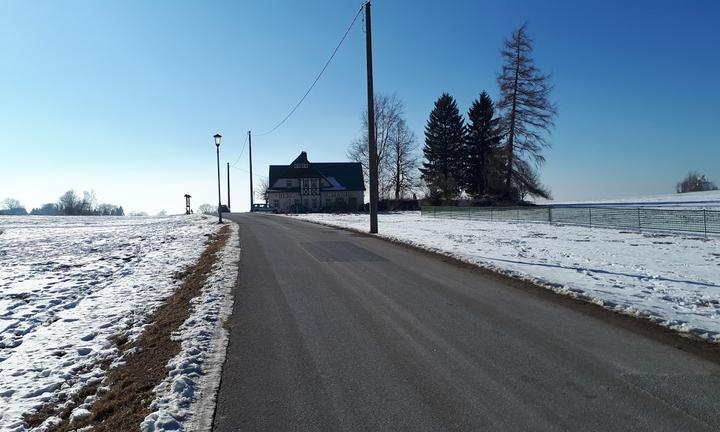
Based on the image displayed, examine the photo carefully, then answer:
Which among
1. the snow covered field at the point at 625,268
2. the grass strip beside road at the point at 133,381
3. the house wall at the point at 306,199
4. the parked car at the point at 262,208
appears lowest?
the grass strip beside road at the point at 133,381

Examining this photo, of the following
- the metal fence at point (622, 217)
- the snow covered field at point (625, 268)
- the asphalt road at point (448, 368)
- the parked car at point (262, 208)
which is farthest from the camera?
the parked car at point (262, 208)

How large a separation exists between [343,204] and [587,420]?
62.4m

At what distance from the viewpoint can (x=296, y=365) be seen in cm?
502

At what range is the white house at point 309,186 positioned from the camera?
72562 mm

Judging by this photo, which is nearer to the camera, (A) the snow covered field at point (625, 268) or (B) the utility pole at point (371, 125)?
(A) the snow covered field at point (625, 268)

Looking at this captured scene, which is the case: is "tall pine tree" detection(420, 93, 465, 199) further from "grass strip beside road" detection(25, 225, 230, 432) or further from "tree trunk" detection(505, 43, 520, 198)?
"grass strip beside road" detection(25, 225, 230, 432)

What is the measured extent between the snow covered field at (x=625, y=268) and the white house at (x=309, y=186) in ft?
174

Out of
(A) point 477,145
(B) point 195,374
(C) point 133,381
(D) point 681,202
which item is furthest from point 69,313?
(A) point 477,145

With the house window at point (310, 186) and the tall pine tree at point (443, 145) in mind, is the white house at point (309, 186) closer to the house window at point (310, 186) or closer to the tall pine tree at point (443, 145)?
the house window at point (310, 186)

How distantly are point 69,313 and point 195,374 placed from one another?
15.2ft

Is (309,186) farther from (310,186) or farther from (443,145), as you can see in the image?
(443,145)

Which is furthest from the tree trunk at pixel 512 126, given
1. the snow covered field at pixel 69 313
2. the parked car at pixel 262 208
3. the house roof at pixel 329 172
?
the snow covered field at pixel 69 313

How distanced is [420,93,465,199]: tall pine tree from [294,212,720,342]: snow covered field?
44.4m

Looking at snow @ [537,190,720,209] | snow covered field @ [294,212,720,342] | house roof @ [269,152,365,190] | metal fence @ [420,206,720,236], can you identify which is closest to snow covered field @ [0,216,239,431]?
snow covered field @ [294,212,720,342]
